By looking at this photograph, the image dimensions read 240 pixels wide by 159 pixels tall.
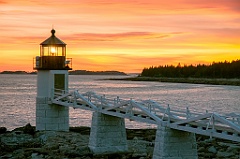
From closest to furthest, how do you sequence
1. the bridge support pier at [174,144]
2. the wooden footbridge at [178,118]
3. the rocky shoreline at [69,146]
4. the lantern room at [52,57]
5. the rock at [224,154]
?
the wooden footbridge at [178,118] < the bridge support pier at [174,144] < the rocky shoreline at [69,146] < the rock at [224,154] < the lantern room at [52,57]

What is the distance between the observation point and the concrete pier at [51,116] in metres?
31.2

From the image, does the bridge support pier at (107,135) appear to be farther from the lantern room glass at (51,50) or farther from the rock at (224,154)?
the lantern room glass at (51,50)

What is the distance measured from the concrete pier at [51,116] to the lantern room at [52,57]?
2.03 m

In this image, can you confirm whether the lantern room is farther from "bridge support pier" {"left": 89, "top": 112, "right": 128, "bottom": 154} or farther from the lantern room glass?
"bridge support pier" {"left": 89, "top": 112, "right": 128, "bottom": 154}

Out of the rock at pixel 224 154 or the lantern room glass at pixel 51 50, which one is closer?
the rock at pixel 224 154

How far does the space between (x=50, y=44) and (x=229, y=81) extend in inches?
5665

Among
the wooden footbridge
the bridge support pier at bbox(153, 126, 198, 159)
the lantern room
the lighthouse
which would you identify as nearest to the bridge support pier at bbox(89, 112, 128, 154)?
the wooden footbridge

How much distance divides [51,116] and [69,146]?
615 cm

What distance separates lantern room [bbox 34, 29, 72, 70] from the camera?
31984 millimetres

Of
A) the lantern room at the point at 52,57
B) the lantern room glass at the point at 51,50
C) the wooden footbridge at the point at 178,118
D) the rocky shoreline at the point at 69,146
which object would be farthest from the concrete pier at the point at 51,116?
the wooden footbridge at the point at 178,118

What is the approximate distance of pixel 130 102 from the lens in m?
22.2

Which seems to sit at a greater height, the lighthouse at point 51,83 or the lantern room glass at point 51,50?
the lantern room glass at point 51,50

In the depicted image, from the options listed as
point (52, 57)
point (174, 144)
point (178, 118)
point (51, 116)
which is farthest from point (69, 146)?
point (52, 57)

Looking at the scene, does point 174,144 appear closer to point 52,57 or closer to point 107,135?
point 107,135
